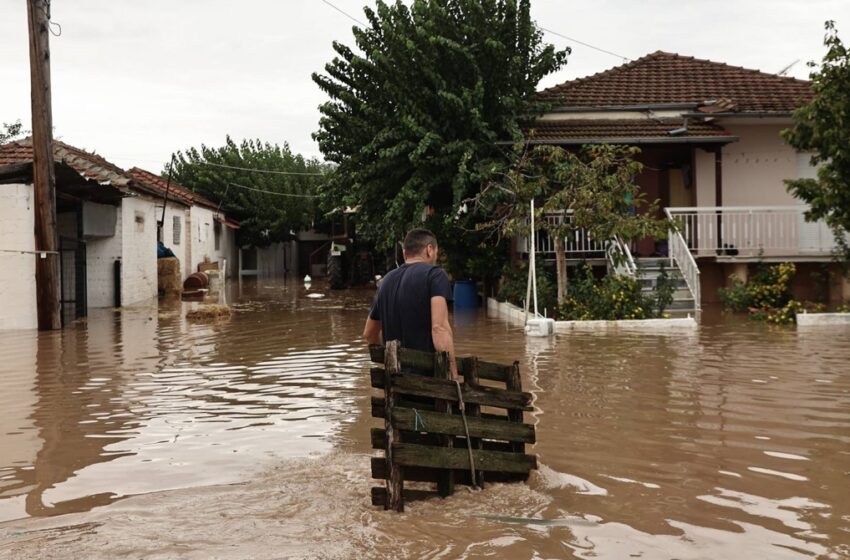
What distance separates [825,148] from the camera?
14273 millimetres

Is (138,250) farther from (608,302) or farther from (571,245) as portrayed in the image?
(608,302)

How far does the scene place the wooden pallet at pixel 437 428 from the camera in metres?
4.93

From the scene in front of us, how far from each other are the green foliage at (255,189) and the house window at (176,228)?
40.3ft

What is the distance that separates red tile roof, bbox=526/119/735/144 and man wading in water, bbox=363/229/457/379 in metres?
12.9

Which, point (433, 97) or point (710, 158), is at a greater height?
point (433, 97)

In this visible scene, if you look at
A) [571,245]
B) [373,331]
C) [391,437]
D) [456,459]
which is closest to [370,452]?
[373,331]

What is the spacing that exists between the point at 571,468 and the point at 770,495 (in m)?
1.31

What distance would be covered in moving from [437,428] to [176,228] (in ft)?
100

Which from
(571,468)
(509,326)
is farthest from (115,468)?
(509,326)

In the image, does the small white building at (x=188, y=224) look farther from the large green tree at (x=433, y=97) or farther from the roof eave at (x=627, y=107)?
the roof eave at (x=627, y=107)

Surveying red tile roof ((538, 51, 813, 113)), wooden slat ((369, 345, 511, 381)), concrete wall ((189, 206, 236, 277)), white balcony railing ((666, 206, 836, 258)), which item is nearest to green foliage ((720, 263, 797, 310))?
white balcony railing ((666, 206, 836, 258))

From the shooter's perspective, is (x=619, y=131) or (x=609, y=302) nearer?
(x=609, y=302)

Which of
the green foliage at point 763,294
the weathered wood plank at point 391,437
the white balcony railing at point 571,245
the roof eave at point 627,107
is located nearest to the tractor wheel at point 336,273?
the roof eave at point 627,107

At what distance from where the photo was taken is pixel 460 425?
5.19 m
